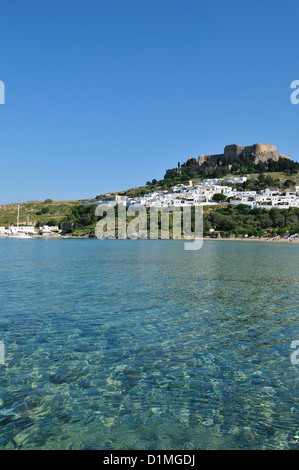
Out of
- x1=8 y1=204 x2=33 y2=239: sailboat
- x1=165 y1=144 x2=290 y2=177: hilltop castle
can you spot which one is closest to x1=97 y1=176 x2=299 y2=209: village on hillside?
x1=165 y1=144 x2=290 y2=177: hilltop castle

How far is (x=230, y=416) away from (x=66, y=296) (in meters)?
11.7

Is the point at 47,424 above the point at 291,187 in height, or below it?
below

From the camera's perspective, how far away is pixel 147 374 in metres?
Answer: 7.77

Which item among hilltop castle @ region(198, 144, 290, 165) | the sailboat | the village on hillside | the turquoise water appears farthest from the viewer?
hilltop castle @ region(198, 144, 290, 165)

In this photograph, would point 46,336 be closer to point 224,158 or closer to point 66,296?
point 66,296

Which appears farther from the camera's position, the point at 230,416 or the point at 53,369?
the point at 53,369

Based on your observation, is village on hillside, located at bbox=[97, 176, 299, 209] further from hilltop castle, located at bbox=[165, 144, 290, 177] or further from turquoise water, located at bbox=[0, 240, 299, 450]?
turquoise water, located at bbox=[0, 240, 299, 450]

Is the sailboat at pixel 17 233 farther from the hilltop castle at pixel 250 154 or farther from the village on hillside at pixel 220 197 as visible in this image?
the hilltop castle at pixel 250 154

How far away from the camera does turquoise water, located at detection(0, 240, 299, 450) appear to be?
5633mm

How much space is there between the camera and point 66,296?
1656 centimetres

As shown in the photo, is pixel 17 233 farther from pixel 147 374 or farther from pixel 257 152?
pixel 147 374

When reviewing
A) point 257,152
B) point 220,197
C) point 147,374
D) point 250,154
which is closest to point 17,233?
point 220,197

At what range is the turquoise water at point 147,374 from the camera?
563cm
